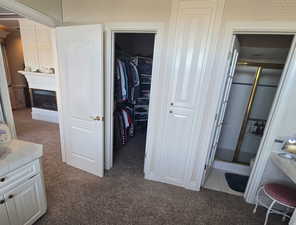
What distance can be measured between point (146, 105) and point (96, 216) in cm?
275

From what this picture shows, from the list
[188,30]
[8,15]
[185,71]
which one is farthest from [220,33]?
[8,15]

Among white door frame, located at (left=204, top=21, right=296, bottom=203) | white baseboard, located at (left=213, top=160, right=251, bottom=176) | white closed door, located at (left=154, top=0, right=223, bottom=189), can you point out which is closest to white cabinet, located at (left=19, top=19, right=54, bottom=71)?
white closed door, located at (left=154, top=0, right=223, bottom=189)

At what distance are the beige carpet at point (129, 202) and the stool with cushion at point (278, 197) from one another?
0.13 meters

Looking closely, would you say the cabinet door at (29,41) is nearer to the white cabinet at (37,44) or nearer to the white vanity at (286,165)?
the white cabinet at (37,44)

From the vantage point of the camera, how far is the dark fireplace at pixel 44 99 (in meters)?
4.26

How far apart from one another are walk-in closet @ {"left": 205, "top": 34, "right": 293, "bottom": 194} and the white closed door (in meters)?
0.56

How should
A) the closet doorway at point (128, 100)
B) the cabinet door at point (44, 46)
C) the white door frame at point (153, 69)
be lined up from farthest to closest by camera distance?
the cabinet door at point (44, 46)
the closet doorway at point (128, 100)
the white door frame at point (153, 69)

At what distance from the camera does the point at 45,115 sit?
4.37 m

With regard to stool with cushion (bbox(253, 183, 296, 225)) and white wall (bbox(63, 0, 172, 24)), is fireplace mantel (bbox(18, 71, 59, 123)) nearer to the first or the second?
white wall (bbox(63, 0, 172, 24))

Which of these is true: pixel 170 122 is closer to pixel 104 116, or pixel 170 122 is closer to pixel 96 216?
pixel 104 116

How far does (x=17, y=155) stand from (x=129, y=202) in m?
1.28

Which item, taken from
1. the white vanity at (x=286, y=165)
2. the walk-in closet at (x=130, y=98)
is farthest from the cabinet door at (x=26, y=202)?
the white vanity at (x=286, y=165)

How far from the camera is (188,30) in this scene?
1.68 m

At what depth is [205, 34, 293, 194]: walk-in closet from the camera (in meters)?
2.36
